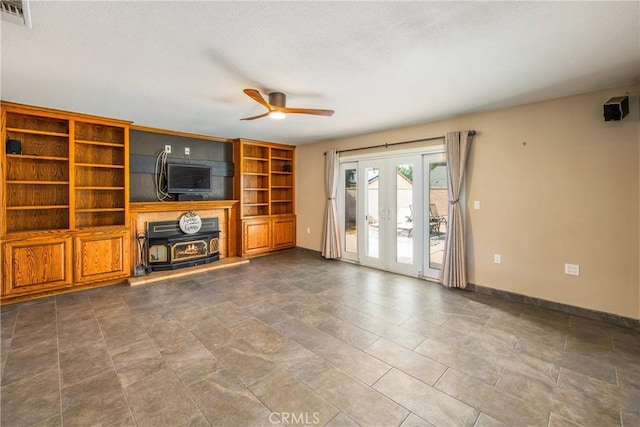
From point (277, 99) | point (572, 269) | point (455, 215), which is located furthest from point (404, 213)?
point (277, 99)

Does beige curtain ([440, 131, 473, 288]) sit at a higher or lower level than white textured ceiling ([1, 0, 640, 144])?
lower

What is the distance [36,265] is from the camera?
12.8 feet

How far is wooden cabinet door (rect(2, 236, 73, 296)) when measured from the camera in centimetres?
370

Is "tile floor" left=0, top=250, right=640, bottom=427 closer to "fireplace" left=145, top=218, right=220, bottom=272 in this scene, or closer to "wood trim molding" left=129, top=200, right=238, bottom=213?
"fireplace" left=145, top=218, right=220, bottom=272

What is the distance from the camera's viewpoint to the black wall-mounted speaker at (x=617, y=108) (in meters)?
2.94

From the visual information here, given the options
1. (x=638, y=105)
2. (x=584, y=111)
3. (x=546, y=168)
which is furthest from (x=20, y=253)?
(x=638, y=105)

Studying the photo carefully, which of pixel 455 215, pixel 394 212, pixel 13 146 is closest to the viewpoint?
pixel 13 146

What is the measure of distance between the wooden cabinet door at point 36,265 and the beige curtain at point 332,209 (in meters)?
4.27

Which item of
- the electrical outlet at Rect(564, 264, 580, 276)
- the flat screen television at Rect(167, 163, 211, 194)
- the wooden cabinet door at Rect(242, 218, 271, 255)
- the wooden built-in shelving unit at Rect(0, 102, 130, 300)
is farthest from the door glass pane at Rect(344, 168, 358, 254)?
the wooden built-in shelving unit at Rect(0, 102, 130, 300)

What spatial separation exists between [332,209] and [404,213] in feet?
5.37

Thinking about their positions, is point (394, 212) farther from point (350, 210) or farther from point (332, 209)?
point (332, 209)

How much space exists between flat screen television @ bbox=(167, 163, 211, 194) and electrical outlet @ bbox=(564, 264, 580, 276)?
5.79 metres

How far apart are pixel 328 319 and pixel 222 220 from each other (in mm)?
3753

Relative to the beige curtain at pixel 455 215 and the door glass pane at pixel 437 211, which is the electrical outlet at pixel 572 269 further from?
the door glass pane at pixel 437 211
